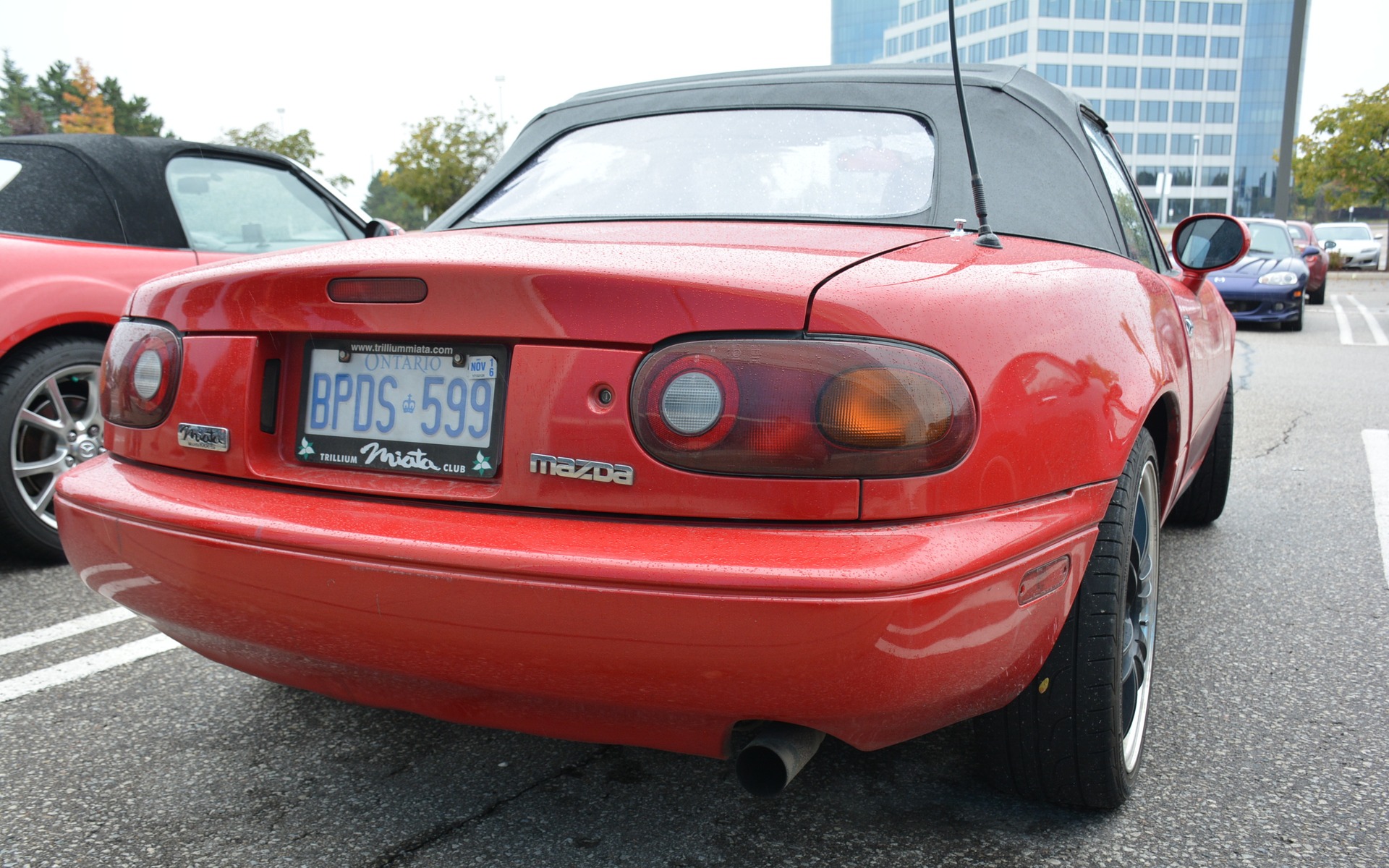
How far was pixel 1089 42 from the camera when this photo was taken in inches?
3765

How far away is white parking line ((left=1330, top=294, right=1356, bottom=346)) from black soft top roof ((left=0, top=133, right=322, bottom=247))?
40.3ft

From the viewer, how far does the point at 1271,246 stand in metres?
14.6

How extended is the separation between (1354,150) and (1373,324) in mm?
19193

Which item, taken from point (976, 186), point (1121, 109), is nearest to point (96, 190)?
point (976, 186)

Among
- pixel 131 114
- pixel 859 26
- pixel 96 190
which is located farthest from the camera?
pixel 859 26

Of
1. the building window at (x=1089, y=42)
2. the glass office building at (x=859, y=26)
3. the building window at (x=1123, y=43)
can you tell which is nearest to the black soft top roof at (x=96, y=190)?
the building window at (x=1089, y=42)

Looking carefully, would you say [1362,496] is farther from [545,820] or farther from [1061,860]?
[545,820]

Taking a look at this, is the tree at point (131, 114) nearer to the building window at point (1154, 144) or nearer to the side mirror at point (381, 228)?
the side mirror at point (381, 228)

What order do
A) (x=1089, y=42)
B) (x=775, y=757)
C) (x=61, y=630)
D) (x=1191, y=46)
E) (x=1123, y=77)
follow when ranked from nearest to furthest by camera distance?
1. (x=775, y=757)
2. (x=61, y=630)
3. (x=1089, y=42)
4. (x=1123, y=77)
5. (x=1191, y=46)

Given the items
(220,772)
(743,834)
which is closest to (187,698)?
(220,772)

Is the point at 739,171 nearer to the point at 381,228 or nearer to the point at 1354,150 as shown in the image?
the point at 381,228

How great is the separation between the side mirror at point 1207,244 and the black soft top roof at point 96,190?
3.62 meters

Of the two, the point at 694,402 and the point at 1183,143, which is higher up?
the point at 1183,143

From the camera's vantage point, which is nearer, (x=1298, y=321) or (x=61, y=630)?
(x=61, y=630)
